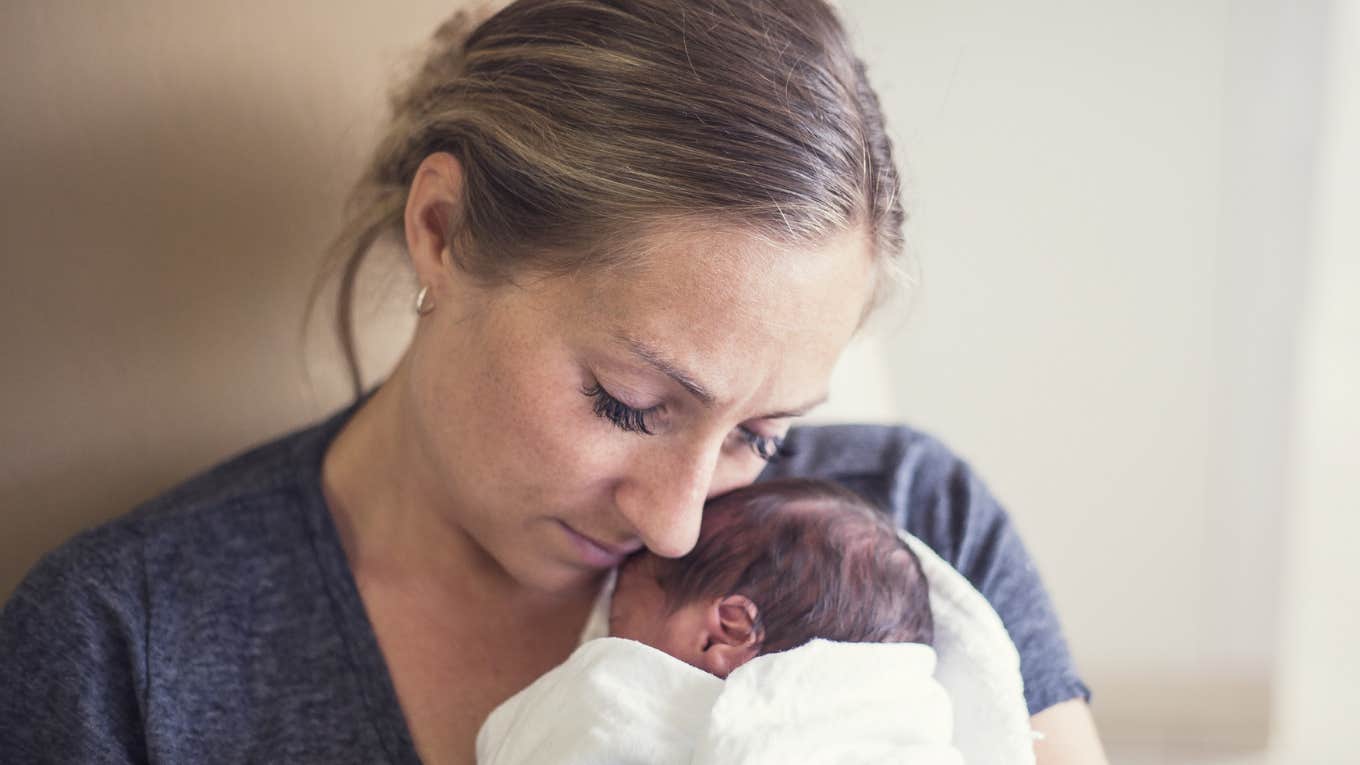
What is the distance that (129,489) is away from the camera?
5.92 feet

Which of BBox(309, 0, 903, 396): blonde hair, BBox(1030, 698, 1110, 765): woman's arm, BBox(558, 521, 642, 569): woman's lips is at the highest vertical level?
BBox(309, 0, 903, 396): blonde hair

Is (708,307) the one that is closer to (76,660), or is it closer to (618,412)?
(618,412)

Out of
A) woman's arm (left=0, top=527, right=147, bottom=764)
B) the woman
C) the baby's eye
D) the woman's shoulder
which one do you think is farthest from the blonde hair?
woman's arm (left=0, top=527, right=147, bottom=764)

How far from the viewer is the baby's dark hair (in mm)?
1290

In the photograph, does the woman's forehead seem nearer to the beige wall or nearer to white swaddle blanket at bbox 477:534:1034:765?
white swaddle blanket at bbox 477:534:1034:765

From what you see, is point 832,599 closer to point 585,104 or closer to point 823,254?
point 823,254

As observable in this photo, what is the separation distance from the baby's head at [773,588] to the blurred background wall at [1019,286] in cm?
46

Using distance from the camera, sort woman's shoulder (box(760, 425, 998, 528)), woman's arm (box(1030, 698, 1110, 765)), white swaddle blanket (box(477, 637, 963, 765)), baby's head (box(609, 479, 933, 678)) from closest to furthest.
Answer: white swaddle blanket (box(477, 637, 963, 765))
baby's head (box(609, 479, 933, 678))
woman's arm (box(1030, 698, 1110, 765))
woman's shoulder (box(760, 425, 998, 528))

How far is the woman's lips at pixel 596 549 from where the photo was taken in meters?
1.37

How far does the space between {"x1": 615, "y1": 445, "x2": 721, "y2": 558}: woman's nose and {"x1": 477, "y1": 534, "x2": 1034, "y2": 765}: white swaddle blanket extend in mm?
117

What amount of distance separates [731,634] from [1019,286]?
1029 mm

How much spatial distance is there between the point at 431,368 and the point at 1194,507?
4.77 feet

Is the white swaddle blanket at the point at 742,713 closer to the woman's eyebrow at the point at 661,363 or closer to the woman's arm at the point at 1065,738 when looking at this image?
the woman's arm at the point at 1065,738

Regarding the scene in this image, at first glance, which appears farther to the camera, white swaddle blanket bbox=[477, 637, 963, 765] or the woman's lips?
the woman's lips
